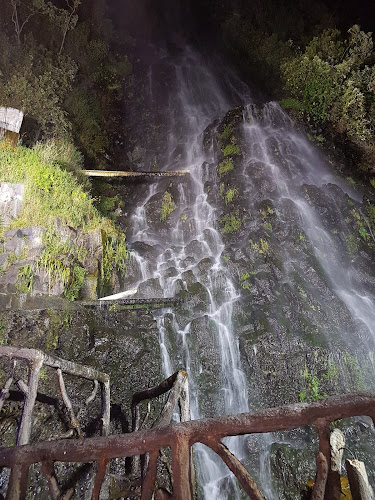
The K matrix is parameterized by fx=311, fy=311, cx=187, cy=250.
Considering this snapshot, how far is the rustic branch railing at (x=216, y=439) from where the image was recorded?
1.40m

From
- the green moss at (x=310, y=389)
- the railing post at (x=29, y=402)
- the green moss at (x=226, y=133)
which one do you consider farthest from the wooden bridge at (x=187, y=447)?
the green moss at (x=226, y=133)

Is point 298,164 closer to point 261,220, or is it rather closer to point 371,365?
point 261,220

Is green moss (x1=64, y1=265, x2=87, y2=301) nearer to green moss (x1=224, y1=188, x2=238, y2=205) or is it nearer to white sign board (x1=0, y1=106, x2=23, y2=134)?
white sign board (x1=0, y1=106, x2=23, y2=134)

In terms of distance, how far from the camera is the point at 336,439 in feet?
8.73

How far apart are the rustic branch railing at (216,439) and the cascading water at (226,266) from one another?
4.88 m

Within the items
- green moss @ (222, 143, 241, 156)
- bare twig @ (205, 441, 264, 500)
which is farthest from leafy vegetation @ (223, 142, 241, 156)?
bare twig @ (205, 441, 264, 500)

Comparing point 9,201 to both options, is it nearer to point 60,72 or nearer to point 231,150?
point 60,72

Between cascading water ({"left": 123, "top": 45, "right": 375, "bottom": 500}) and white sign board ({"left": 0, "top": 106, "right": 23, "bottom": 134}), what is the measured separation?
4.71 meters

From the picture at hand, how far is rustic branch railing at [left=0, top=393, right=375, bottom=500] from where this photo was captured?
4.59 feet

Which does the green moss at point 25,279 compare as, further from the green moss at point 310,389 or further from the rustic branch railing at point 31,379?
the green moss at point 310,389

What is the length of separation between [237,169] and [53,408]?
1077 centimetres

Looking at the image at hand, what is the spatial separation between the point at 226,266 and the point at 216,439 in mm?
7978

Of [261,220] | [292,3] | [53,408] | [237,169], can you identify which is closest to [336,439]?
[53,408]

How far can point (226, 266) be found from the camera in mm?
9367
